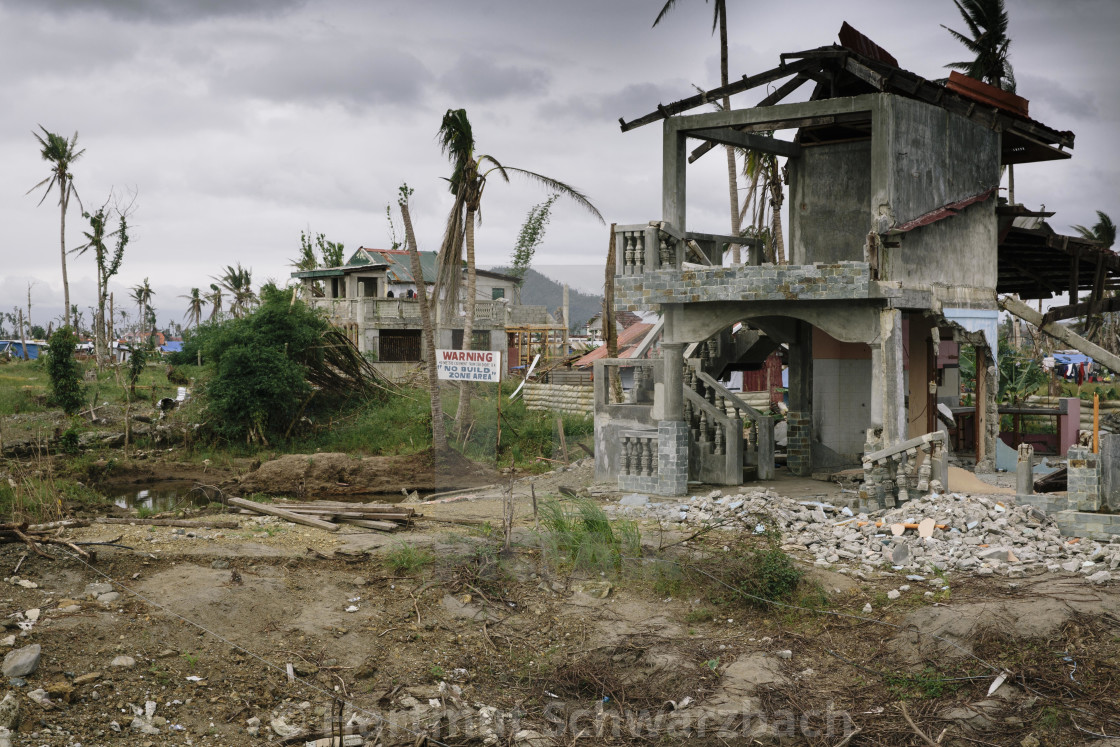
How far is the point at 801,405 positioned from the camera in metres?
17.4

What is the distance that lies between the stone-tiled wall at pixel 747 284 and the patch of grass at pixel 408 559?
215 inches

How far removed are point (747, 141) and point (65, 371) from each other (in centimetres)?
2088

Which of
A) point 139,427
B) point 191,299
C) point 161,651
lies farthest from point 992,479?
point 191,299

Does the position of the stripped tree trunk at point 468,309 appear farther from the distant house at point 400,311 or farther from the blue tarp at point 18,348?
the blue tarp at point 18,348

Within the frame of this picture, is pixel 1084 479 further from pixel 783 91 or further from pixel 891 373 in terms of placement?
pixel 783 91

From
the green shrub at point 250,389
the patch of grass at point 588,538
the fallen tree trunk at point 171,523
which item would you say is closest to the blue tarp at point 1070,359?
the green shrub at point 250,389

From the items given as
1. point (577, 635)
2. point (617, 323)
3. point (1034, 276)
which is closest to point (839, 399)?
point (1034, 276)

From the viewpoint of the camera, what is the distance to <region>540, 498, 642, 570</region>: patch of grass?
11.4m

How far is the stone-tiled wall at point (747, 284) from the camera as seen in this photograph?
523 inches

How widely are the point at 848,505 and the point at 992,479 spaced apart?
2824 mm

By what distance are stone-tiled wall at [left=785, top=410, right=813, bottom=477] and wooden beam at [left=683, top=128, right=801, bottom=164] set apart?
466 centimetres

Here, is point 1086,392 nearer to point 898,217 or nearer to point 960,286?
point 960,286

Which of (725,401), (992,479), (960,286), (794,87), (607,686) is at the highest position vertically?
(794,87)

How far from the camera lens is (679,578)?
10828 millimetres
